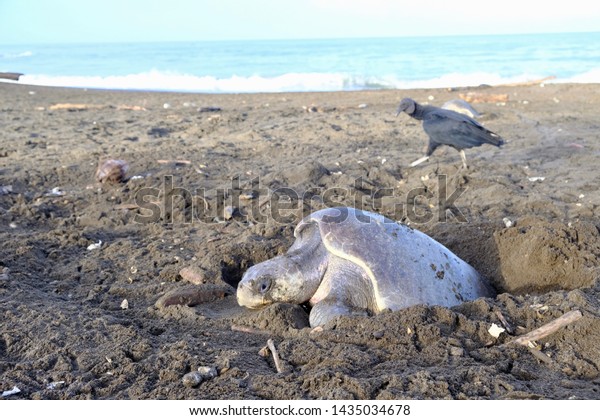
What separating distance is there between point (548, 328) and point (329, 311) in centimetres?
98

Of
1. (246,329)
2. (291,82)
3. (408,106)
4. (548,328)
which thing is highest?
(408,106)

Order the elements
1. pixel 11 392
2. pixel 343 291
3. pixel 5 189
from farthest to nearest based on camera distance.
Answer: pixel 5 189, pixel 343 291, pixel 11 392

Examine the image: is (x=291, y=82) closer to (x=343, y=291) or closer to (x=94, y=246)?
(x=94, y=246)

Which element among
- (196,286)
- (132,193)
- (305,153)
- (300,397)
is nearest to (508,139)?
(305,153)

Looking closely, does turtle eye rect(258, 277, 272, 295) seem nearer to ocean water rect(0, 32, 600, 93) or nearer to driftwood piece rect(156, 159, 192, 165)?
driftwood piece rect(156, 159, 192, 165)

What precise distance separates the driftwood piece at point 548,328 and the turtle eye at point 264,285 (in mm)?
1178

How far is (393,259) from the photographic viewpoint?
3.09 m

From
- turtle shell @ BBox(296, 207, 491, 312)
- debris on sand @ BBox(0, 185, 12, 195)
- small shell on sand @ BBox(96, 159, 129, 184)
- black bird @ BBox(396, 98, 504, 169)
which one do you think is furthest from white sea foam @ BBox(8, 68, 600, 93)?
turtle shell @ BBox(296, 207, 491, 312)

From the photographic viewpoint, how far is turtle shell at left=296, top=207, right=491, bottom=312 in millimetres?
3027

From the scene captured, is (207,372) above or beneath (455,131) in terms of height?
beneath

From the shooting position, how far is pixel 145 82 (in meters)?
20.1

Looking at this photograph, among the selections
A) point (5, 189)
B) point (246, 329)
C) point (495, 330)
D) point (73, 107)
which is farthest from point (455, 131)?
point (73, 107)

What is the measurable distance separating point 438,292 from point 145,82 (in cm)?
1859
